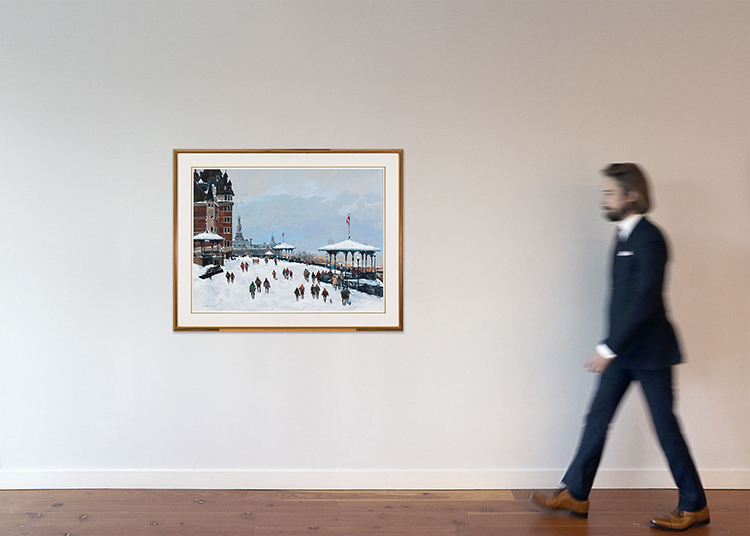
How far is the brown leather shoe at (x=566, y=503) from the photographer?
7.41ft

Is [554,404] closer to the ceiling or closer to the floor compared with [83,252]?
closer to the floor

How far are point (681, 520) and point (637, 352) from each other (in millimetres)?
822

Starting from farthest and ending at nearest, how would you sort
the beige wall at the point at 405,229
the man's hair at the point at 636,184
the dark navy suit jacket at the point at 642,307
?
the beige wall at the point at 405,229, the man's hair at the point at 636,184, the dark navy suit jacket at the point at 642,307

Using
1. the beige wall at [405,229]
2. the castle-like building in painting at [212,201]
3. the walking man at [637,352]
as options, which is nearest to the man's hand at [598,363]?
the walking man at [637,352]

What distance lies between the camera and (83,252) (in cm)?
256

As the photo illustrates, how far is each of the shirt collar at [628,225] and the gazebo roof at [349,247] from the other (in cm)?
119

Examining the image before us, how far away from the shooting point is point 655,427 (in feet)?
7.06

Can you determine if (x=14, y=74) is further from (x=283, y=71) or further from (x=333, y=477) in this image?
(x=333, y=477)

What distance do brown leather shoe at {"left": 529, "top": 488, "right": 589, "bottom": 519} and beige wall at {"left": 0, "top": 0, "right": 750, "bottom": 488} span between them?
0.26m

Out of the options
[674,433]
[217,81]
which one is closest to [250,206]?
[217,81]

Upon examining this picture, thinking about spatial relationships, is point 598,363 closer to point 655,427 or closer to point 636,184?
point 655,427

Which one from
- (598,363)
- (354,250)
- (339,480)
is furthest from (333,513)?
(598,363)

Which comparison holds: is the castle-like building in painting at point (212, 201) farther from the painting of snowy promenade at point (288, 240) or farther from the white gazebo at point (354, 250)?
the white gazebo at point (354, 250)

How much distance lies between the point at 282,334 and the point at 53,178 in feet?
4.93
